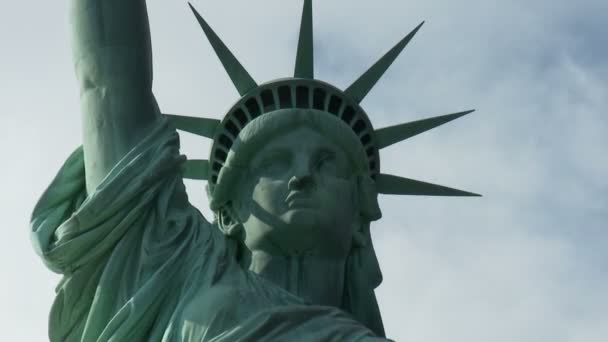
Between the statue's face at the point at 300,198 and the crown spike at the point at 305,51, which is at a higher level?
the crown spike at the point at 305,51

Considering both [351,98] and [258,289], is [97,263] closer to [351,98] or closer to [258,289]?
[258,289]

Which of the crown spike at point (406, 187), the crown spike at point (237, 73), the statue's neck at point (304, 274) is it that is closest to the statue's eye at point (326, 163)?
the statue's neck at point (304, 274)

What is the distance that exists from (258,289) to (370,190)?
194 centimetres

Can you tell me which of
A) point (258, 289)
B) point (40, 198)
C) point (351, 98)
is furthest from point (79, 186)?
point (351, 98)

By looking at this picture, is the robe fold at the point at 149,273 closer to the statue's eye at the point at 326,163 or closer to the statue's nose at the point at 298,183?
the statue's nose at the point at 298,183

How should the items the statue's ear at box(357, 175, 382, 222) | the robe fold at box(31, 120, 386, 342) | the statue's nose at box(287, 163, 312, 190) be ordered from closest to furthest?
the robe fold at box(31, 120, 386, 342)
the statue's nose at box(287, 163, 312, 190)
the statue's ear at box(357, 175, 382, 222)

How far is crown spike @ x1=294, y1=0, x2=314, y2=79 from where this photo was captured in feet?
55.4

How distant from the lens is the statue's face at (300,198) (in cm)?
1555

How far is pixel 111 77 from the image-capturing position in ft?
48.8

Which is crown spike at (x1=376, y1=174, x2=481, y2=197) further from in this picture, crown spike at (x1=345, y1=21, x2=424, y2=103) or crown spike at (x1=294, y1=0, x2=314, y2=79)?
crown spike at (x1=294, y1=0, x2=314, y2=79)

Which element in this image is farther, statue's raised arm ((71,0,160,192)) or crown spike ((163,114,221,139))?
crown spike ((163,114,221,139))

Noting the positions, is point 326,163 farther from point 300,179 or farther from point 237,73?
point 237,73

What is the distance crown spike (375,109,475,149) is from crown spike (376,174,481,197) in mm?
273

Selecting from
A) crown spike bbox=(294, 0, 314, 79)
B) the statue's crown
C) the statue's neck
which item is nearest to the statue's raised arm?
the statue's neck
